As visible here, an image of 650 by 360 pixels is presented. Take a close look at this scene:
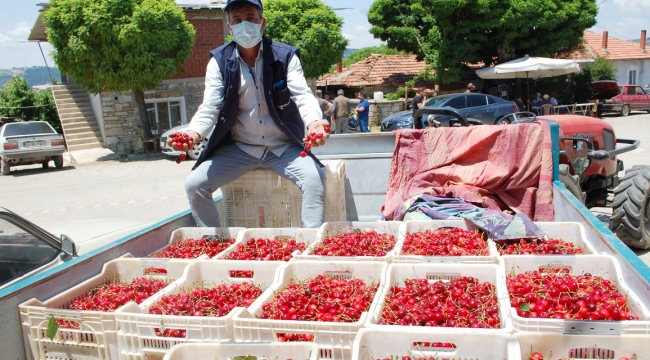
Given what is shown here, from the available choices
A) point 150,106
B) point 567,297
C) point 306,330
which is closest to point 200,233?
point 306,330

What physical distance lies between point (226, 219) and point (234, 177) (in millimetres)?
611

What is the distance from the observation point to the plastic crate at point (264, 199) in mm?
4594

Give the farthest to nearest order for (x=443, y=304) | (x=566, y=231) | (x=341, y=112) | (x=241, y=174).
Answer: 1. (x=341, y=112)
2. (x=241, y=174)
3. (x=566, y=231)
4. (x=443, y=304)

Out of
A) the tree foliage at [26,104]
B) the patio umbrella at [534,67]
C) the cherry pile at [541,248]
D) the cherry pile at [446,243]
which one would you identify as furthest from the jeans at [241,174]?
the tree foliage at [26,104]

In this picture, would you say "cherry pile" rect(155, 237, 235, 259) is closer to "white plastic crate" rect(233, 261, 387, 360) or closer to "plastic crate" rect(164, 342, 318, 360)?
"white plastic crate" rect(233, 261, 387, 360)

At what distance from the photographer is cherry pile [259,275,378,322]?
2643 mm

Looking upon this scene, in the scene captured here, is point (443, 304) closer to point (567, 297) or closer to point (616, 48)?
point (567, 297)

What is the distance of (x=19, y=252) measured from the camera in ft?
13.8

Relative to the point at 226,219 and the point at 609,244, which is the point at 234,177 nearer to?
the point at 226,219

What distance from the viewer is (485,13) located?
24547 mm

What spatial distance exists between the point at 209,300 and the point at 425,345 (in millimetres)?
1173

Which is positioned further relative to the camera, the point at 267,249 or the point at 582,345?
the point at 267,249

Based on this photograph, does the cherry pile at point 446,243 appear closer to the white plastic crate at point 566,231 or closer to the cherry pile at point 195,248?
the white plastic crate at point 566,231

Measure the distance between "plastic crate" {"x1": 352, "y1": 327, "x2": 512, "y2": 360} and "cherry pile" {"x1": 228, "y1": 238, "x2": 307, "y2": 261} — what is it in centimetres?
136
